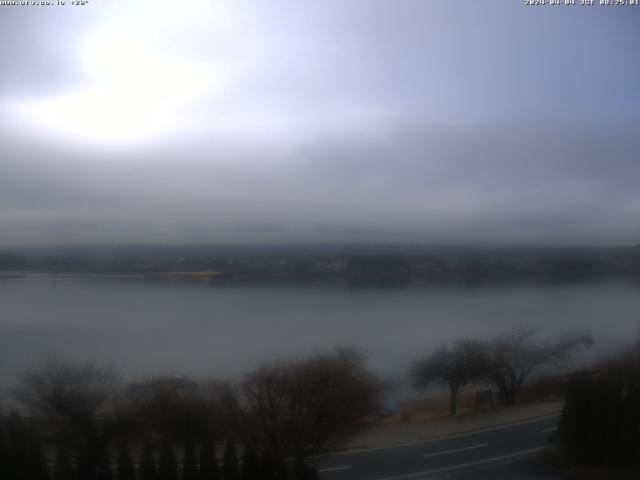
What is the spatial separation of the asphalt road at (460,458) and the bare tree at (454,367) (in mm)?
178

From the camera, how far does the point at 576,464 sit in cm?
240

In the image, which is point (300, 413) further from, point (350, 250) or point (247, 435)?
point (350, 250)

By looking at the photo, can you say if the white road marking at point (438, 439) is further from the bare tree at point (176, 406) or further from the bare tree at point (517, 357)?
the bare tree at point (176, 406)

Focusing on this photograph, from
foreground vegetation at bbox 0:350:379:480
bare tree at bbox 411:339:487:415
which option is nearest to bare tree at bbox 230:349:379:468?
foreground vegetation at bbox 0:350:379:480

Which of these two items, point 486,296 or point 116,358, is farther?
point 486,296

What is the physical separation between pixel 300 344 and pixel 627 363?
1695mm

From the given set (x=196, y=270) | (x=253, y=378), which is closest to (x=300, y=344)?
(x=253, y=378)

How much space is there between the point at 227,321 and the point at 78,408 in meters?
0.68

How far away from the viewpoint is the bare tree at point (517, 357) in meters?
2.39

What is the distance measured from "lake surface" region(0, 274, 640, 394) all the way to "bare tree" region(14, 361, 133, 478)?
0.31ft

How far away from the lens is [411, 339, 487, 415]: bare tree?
2293mm

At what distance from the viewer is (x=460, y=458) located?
7.54ft

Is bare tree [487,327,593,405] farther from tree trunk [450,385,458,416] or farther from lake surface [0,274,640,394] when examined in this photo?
tree trunk [450,385,458,416]

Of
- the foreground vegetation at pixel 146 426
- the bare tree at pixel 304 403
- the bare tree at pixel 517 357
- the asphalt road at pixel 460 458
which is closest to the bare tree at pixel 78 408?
the foreground vegetation at pixel 146 426
